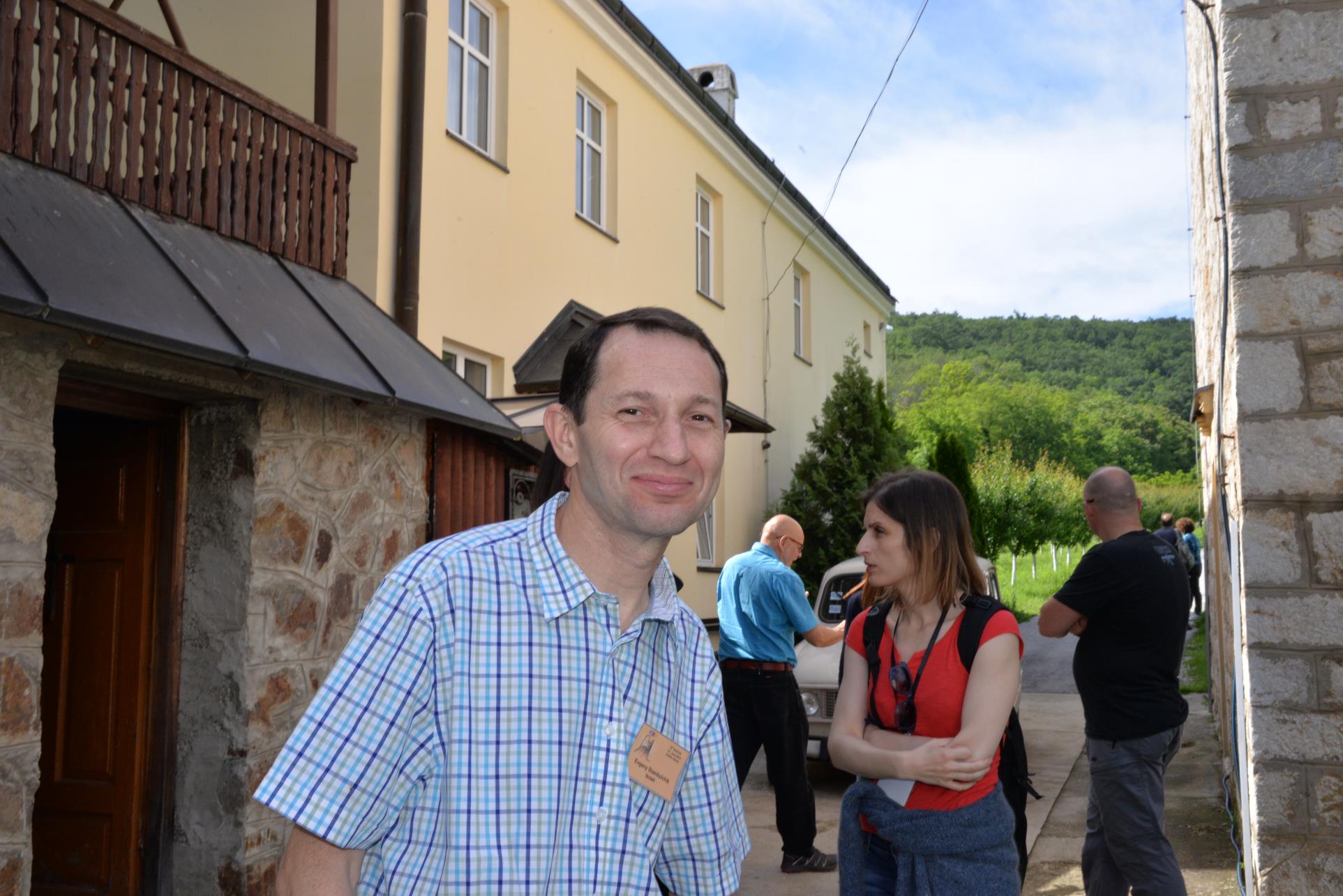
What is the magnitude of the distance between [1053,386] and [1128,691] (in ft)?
230

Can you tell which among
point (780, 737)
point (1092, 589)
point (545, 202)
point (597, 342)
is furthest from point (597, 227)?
point (597, 342)

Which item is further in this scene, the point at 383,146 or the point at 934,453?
the point at 934,453

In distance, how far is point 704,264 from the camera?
14.4 meters

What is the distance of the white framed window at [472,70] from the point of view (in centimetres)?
882

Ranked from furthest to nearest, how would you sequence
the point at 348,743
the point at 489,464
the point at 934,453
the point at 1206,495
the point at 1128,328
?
the point at 1128,328
the point at 934,453
the point at 1206,495
the point at 489,464
the point at 348,743

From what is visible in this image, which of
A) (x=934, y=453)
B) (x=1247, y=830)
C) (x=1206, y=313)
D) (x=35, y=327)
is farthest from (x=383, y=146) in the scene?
(x=934, y=453)

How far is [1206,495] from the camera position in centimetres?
937

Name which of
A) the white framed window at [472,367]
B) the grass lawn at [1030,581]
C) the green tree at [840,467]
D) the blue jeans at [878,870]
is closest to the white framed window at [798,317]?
the green tree at [840,467]

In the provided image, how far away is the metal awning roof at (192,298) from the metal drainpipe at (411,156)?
1.47 meters

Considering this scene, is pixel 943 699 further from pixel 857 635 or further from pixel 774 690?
pixel 774 690

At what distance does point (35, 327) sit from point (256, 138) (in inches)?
81.1

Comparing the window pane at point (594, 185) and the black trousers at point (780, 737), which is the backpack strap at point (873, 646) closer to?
the black trousers at point (780, 737)

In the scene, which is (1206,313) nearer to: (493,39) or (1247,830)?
(1247,830)

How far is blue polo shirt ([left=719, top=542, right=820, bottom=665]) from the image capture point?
20.7ft
